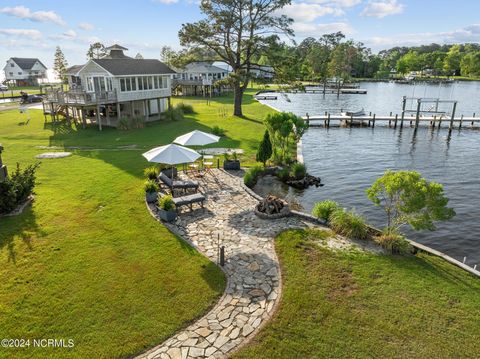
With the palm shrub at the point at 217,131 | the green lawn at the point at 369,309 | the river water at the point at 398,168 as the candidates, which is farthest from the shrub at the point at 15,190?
the palm shrub at the point at 217,131

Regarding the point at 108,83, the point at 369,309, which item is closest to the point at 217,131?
the point at 108,83

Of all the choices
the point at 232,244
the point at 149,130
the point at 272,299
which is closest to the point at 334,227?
the point at 232,244

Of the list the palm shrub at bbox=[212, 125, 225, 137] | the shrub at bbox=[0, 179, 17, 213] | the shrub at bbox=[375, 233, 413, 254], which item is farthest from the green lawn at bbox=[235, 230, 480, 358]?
the palm shrub at bbox=[212, 125, 225, 137]

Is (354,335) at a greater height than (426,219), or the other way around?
(426,219)

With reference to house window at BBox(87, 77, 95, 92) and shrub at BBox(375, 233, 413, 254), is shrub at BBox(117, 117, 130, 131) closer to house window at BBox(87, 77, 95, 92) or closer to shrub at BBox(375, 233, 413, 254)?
house window at BBox(87, 77, 95, 92)

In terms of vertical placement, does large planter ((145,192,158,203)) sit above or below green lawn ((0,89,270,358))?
above

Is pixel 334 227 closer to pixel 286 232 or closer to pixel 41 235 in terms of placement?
pixel 286 232
